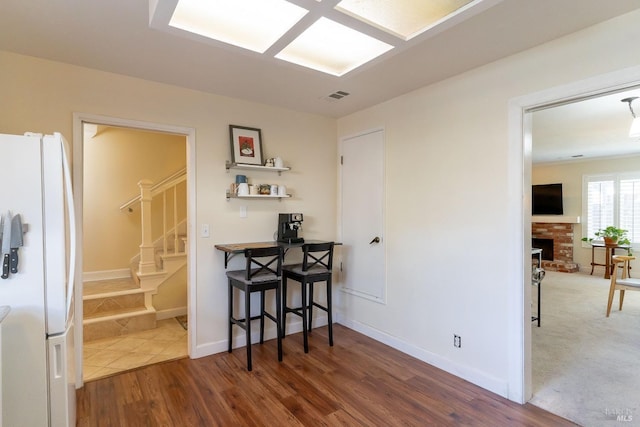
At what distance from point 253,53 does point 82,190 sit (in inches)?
65.7

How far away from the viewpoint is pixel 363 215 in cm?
359

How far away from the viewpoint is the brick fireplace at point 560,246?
23.2 feet

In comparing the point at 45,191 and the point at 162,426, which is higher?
the point at 45,191

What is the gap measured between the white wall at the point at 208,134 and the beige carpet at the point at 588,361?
241cm

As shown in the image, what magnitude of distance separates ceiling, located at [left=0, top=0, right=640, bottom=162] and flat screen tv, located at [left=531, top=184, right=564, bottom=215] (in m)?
6.29

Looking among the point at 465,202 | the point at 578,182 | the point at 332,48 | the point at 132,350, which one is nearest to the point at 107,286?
the point at 132,350

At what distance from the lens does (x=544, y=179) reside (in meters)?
7.70

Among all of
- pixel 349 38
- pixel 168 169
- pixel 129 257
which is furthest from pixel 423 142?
pixel 129 257

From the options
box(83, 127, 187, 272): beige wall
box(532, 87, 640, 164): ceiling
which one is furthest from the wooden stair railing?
box(532, 87, 640, 164): ceiling

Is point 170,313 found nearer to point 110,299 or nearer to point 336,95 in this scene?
point 110,299

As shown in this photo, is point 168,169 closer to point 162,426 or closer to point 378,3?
point 162,426

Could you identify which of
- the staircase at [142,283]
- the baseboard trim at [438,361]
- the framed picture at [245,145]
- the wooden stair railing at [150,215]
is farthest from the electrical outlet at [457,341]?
the wooden stair railing at [150,215]

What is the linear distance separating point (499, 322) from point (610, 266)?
19.7 ft

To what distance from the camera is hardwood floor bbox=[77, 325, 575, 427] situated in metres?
2.10
